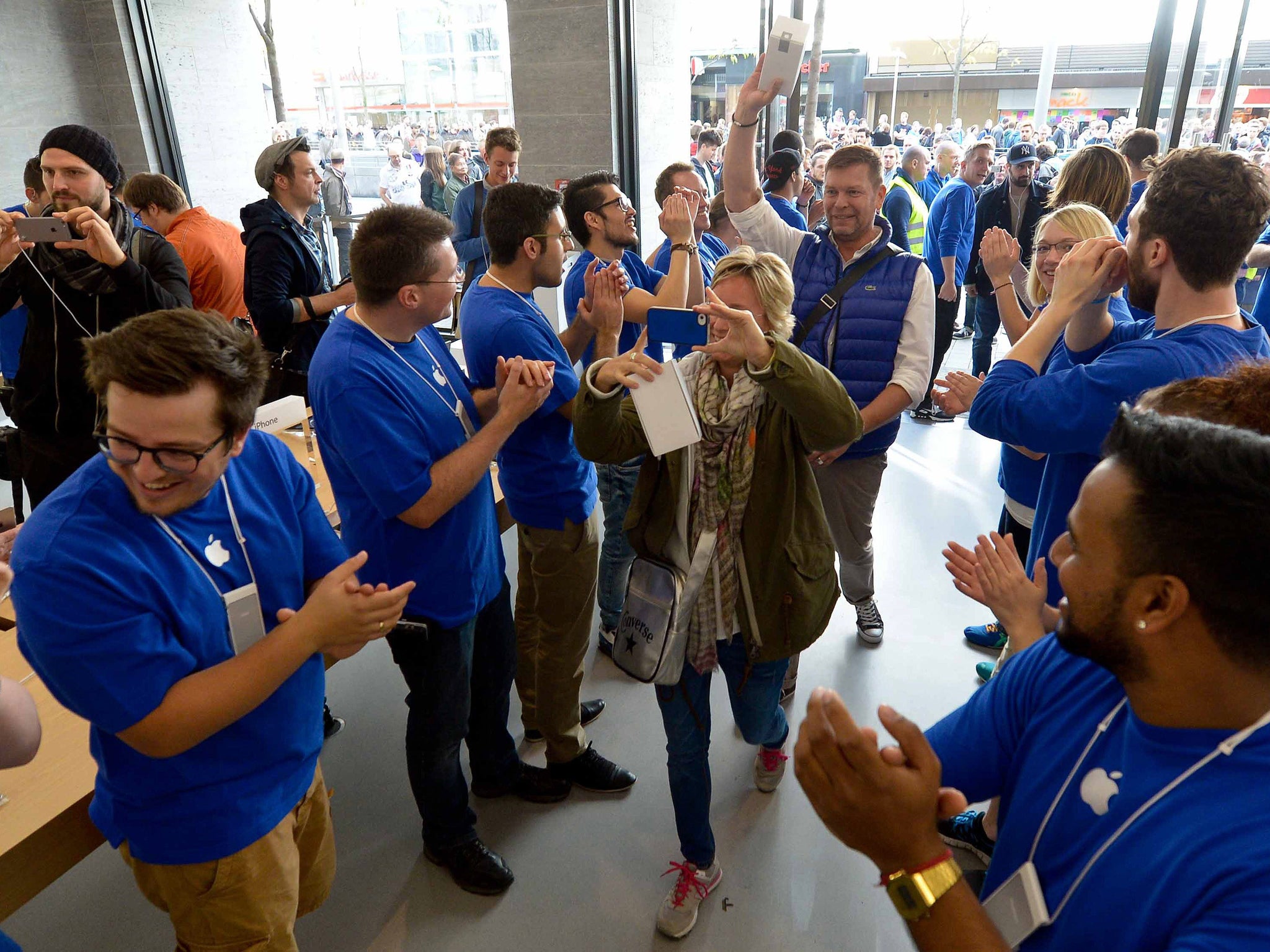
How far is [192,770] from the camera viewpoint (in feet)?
3.82

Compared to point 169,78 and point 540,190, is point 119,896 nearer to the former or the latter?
point 540,190

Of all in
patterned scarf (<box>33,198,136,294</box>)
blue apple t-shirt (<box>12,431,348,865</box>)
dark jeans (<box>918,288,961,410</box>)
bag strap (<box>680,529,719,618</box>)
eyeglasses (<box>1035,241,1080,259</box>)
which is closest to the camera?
blue apple t-shirt (<box>12,431,348,865</box>)

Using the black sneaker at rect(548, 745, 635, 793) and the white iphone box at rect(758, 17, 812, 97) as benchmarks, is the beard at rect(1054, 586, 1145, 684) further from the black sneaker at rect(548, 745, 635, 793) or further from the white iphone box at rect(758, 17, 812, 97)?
the white iphone box at rect(758, 17, 812, 97)

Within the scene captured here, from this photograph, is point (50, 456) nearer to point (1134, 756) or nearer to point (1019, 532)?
point (1134, 756)

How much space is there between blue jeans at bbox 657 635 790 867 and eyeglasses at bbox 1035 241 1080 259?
138 centimetres

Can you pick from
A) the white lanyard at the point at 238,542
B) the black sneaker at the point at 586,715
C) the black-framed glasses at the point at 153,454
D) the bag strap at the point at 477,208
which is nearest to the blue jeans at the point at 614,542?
the black sneaker at the point at 586,715

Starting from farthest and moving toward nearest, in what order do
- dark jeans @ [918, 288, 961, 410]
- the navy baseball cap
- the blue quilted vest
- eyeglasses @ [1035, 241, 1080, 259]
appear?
dark jeans @ [918, 288, 961, 410]
the navy baseball cap
the blue quilted vest
eyeglasses @ [1035, 241, 1080, 259]

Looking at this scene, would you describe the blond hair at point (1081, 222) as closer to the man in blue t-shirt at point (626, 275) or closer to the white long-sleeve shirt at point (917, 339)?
the white long-sleeve shirt at point (917, 339)

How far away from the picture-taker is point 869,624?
3010 mm

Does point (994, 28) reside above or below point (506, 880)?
above

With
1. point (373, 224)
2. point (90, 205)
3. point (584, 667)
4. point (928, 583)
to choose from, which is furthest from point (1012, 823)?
point (90, 205)

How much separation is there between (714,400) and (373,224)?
0.85 meters

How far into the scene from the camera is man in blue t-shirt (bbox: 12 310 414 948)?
1008 mm

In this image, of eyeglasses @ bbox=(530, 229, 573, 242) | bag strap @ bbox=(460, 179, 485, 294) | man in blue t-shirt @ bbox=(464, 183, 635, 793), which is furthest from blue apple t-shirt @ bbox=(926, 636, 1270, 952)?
bag strap @ bbox=(460, 179, 485, 294)
